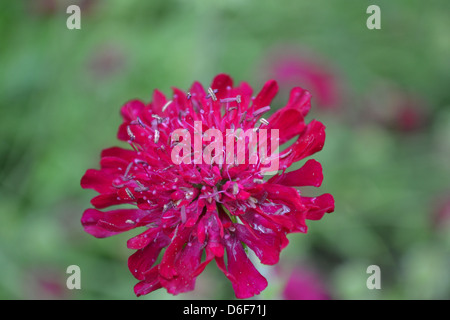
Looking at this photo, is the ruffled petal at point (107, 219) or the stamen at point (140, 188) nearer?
the stamen at point (140, 188)

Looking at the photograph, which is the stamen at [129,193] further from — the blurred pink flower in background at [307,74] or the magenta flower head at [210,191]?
the blurred pink flower in background at [307,74]

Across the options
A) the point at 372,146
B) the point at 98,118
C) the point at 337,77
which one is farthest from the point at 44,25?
the point at 372,146

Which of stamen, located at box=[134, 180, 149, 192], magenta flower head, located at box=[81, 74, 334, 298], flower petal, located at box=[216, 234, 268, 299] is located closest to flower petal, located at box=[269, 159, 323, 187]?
magenta flower head, located at box=[81, 74, 334, 298]

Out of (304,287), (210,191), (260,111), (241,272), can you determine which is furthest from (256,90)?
(241,272)

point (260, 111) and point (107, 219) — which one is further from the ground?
point (260, 111)

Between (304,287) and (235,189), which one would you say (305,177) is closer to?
(235,189)

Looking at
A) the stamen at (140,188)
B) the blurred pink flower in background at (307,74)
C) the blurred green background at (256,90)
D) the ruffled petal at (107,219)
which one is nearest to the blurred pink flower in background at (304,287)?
the blurred green background at (256,90)

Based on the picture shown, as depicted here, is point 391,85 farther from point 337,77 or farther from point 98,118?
point 98,118

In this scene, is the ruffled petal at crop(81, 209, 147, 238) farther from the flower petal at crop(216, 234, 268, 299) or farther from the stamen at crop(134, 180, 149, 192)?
the flower petal at crop(216, 234, 268, 299)
